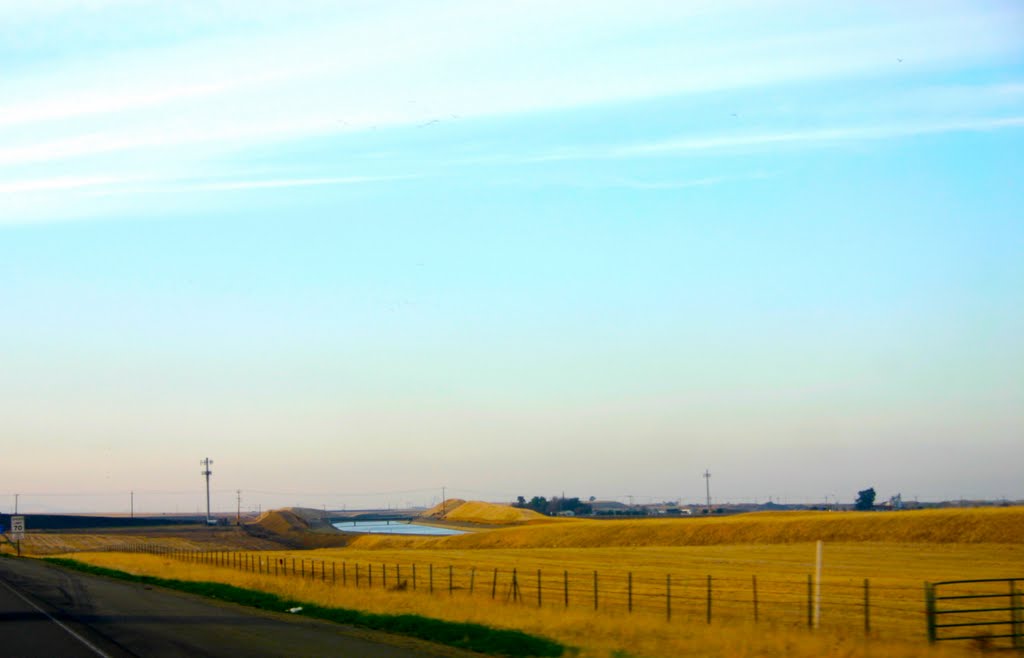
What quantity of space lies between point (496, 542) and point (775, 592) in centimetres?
7381

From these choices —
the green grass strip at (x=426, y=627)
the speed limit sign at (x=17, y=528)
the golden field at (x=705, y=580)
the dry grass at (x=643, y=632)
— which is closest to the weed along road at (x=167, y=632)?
the green grass strip at (x=426, y=627)

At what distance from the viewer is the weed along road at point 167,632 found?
2209 centimetres

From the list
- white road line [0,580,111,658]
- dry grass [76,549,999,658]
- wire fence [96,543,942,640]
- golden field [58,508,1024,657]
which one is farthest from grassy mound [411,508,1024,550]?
white road line [0,580,111,658]

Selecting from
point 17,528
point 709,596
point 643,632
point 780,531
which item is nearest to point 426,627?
point 643,632

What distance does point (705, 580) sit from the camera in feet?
157

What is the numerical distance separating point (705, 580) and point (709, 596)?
20.4 meters

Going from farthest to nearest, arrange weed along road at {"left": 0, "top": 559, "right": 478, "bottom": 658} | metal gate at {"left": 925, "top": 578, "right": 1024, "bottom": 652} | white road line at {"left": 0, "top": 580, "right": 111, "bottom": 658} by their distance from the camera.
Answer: metal gate at {"left": 925, "top": 578, "right": 1024, "bottom": 652} → weed along road at {"left": 0, "top": 559, "right": 478, "bottom": 658} → white road line at {"left": 0, "top": 580, "right": 111, "bottom": 658}

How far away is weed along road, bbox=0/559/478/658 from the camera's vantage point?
22.1 meters

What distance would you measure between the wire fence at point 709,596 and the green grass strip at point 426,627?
193 inches

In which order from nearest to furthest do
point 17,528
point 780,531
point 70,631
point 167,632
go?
point 167,632 → point 70,631 → point 780,531 → point 17,528

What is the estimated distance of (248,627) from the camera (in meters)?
28.0

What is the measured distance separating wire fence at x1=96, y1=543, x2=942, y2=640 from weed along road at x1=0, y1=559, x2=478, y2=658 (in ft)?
26.2

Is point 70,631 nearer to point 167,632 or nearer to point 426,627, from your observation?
point 167,632

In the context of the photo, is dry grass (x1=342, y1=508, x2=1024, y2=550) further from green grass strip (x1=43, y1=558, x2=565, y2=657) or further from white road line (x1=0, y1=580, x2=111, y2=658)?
white road line (x1=0, y1=580, x2=111, y2=658)
